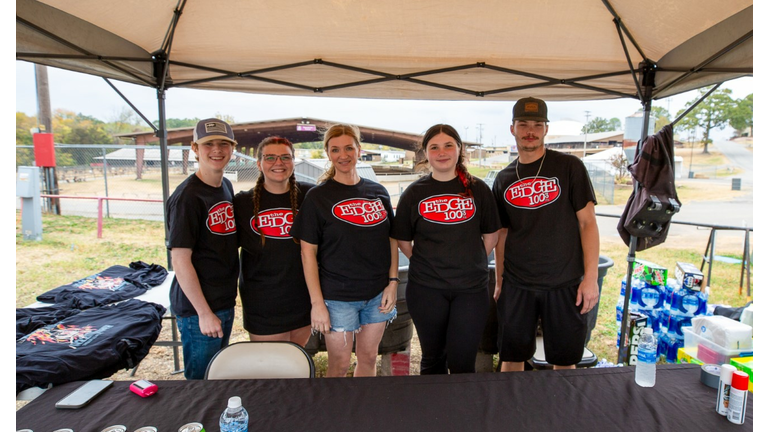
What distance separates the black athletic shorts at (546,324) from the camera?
1.83 meters

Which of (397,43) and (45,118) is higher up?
(45,118)

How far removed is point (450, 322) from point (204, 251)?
1.16m

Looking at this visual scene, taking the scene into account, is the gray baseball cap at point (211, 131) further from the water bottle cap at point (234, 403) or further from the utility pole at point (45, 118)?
the utility pole at point (45, 118)

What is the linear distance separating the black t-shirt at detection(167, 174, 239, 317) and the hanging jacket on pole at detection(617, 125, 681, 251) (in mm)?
2454

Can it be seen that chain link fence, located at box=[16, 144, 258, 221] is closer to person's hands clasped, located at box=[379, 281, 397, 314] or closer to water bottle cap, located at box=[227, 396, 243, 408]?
person's hands clasped, located at box=[379, 281, 397, 314]

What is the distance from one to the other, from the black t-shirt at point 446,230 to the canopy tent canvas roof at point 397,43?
3.39 feet

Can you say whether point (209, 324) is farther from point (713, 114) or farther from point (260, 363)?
point (713, 114)

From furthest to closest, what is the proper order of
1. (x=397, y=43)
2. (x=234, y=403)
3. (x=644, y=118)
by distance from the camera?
(x=644, y=118) → (x=397, y=43) → (x=234, y=403)

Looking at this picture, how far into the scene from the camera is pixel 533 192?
185 cm

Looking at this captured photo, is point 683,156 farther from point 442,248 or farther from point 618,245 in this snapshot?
point 442,248

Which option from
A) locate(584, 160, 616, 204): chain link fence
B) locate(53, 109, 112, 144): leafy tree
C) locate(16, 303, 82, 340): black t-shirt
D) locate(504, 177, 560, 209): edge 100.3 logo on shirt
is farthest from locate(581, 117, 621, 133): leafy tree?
locate(53, 109, 112, 144): leafy tree

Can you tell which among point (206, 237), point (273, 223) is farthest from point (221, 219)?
point (273, 223)

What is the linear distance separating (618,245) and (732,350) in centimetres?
618

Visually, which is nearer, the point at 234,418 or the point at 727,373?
the point at 234,418
